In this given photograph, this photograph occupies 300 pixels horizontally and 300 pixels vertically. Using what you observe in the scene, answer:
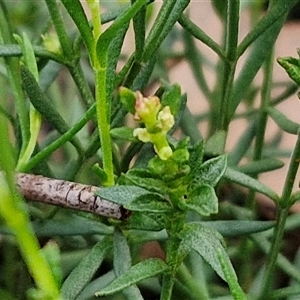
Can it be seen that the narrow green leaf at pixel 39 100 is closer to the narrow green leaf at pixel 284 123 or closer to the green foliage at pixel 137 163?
the green foliage at pixel 137 163

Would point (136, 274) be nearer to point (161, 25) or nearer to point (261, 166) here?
point (161, 25)

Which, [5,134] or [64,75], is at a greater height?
[64,75]

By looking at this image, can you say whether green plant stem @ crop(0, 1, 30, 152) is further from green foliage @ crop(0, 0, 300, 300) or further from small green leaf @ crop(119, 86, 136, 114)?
small green leaf @ crop(119, 86, 136, 114)

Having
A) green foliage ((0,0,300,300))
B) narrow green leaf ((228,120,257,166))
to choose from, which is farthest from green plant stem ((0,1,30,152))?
narrow green leaf ((228,120,257,166))

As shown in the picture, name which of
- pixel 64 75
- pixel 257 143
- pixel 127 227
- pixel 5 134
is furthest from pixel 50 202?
pixel 64 75

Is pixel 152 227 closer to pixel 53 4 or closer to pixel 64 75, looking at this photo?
pixel 53 4

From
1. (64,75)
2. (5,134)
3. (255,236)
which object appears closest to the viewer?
(5,134)

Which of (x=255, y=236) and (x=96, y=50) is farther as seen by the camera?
(x=255, y=236)

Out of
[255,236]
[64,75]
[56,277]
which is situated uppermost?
[64,75]

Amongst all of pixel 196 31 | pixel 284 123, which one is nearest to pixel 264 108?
pixel 284 123
